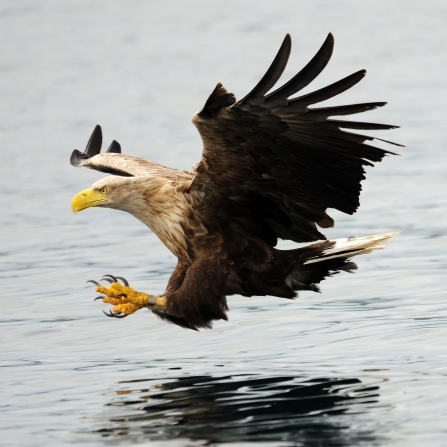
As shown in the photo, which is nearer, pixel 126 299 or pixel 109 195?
pixel 126 299

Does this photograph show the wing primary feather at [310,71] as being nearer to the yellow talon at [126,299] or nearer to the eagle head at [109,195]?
the eagle head at [109,195]

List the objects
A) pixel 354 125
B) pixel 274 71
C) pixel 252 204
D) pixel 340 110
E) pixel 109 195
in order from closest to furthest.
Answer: pixel 274 71 < pixel 340 110 < pixel 354 125 < pixel 252 204 < pixel 109 195

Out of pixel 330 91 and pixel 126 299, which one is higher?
pixel 330 91

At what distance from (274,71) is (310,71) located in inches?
7.0

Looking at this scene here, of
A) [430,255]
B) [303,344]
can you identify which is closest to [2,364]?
[303,344]

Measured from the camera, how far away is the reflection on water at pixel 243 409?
5.17m

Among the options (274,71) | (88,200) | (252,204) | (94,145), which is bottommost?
(252,204)

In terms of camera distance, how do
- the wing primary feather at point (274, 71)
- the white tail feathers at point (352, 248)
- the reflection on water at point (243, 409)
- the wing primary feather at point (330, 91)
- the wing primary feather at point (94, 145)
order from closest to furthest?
the reflection on water at point (243, 409)
the wing primary feather at point (274, 71)
the wing primary feather at point (330, 91)
the white tail feathers at point (352, 248)
the wing primary feather at point (94, 145)

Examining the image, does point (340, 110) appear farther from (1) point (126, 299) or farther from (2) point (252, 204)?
(1) point (126, 299)

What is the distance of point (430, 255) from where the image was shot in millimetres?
9219

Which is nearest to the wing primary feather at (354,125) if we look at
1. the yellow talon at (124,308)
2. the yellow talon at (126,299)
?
the yellow talon at (126,299)

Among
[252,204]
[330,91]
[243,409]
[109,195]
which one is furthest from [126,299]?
[330,91]

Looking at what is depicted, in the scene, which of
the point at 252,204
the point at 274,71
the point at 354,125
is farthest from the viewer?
the point at 252,204

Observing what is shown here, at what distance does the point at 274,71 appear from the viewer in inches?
219
